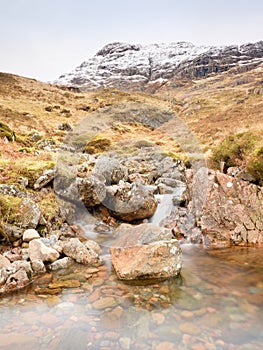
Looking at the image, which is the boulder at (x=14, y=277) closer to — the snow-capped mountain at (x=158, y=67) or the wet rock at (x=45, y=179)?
the wet rock at (x=45, y=179)

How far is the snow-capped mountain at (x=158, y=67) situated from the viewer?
4678 inches

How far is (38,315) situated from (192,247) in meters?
4.78

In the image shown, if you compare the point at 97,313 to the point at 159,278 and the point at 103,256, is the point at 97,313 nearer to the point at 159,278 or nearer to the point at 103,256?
the point at 159,278

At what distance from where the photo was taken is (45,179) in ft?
30.4

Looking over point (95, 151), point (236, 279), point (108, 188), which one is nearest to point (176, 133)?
point (95, 151)

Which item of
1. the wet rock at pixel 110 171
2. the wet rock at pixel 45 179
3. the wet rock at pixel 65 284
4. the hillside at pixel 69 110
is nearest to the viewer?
the wet rock at pixel 65 284

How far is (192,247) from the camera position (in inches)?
309

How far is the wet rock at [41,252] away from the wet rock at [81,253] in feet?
1.06

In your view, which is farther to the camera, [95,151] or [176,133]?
[176,133]

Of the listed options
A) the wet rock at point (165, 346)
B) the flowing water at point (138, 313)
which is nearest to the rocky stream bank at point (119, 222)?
the flowing water at point (138, 313)

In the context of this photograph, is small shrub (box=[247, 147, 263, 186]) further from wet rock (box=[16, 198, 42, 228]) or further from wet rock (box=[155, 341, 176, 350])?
wet rock (box=[16, 198, 42, 228])

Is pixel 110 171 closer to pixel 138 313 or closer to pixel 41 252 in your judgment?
pixel 41 252

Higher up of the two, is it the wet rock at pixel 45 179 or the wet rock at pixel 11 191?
the wet rock at pixel 45 179

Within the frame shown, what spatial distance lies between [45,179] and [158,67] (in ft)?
486
